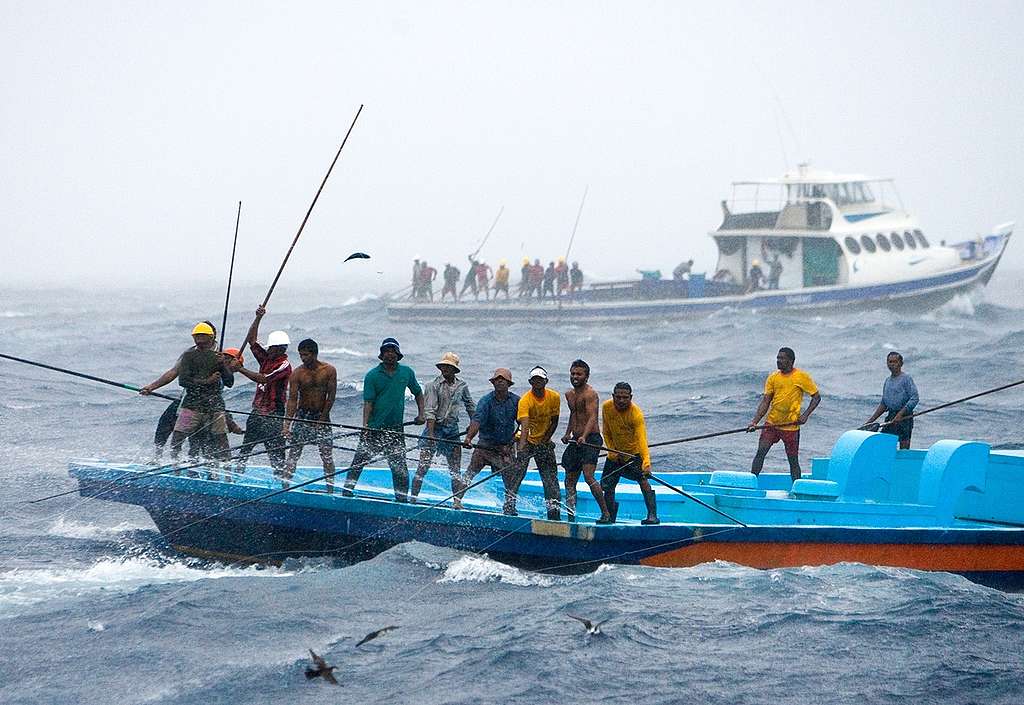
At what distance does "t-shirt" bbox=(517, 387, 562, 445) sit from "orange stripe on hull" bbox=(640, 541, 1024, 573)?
1.47 m

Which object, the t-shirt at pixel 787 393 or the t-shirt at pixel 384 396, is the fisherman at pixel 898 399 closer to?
the t-shirt at pixel 787 393

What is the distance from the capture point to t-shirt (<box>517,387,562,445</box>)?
33.4 feet

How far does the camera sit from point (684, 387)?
1067 inches

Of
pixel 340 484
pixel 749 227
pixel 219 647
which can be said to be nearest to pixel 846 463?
pixel 340 484

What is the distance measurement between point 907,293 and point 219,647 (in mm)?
37999

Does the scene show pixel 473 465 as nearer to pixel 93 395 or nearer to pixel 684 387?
pixel 93 395

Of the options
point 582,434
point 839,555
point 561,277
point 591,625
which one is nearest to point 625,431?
point 582,434

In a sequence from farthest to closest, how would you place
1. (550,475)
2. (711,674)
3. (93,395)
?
(93,395) → (550,475) → (711,674)

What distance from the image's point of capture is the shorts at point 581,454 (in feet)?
33.2

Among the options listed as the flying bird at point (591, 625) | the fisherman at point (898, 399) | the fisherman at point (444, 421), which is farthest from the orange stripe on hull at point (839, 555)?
the fisherman at point (898, 399)

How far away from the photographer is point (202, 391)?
1098 cm

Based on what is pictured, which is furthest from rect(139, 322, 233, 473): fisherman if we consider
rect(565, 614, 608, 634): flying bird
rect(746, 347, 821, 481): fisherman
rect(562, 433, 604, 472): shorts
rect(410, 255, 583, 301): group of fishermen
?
rect(410, 255, 583, 301): group of fishermen

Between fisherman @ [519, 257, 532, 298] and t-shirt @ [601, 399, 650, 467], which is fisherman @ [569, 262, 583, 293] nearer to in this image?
fisherman @ [519, 257, 532, 298]

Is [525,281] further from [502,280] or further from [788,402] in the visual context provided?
[788,402]
